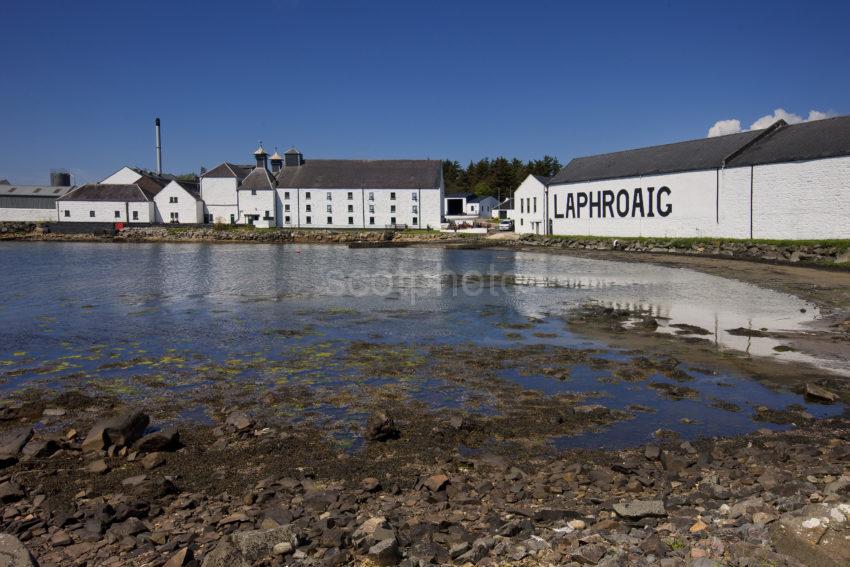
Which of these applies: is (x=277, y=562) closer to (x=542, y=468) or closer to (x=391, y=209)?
(x=542, y=468)

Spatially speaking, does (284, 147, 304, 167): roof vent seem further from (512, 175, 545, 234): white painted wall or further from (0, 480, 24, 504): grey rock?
(0, 480, 24, 504): grey rock

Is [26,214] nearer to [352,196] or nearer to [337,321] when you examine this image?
[352,196]

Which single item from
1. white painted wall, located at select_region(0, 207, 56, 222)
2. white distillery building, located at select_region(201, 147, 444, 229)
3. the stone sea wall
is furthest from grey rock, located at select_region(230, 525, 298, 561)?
white painted wall, located at select_region(0, 207, 56, 222)

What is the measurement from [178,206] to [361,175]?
1081 inches

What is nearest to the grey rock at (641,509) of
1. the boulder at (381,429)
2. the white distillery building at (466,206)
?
the boulder at (381,429)

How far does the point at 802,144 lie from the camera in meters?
47.2

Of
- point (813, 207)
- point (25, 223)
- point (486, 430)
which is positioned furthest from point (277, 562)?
point (25, 223)

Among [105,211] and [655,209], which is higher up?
[105,211]

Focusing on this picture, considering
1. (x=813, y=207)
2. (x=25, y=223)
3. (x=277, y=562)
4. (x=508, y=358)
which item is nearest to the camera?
(x=277, y=562)

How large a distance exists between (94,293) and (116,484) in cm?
2330

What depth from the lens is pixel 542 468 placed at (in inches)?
317

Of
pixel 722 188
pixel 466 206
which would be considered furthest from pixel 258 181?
pixel 722 188

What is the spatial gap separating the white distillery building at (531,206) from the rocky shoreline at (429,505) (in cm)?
6569

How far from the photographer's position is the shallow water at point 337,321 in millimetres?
12117
